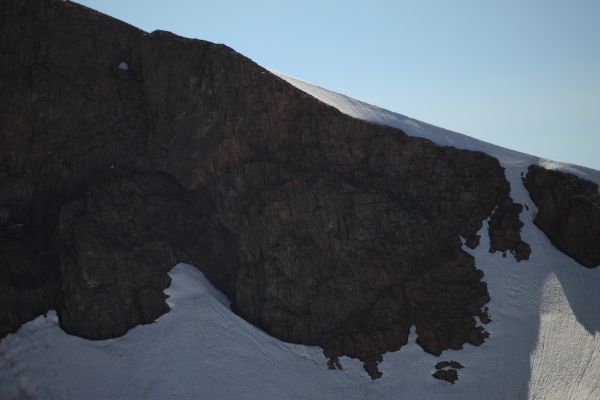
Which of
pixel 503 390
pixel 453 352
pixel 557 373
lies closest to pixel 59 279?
pixel 453 352

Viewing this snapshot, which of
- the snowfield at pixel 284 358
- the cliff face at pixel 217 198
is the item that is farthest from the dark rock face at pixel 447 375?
the cliff face at pixel 217 198

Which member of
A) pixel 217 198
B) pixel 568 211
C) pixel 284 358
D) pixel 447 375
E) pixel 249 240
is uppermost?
pixel 568 211

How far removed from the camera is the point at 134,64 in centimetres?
4047

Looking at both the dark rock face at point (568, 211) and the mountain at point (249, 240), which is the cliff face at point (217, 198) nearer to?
the mountain at point (249, 240)

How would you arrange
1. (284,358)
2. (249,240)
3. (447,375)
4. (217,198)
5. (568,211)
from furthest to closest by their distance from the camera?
(568,211)
(217,198)
(249,240)
(284,358)
(447,375)

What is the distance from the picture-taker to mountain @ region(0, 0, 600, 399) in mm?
34375

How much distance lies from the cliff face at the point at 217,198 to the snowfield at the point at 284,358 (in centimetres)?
96

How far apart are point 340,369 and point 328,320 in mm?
3256

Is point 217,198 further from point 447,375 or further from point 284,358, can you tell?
point 447,375

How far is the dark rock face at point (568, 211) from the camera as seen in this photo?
39781 millimetres

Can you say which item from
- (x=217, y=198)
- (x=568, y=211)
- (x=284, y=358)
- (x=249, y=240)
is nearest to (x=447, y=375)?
(x=284, y=358)

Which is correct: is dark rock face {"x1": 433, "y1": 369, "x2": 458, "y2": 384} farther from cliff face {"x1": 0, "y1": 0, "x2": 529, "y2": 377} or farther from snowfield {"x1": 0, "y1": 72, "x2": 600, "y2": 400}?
cliff face {"x1": 0, "y1": 0, "x2": 529, "y2": 377}

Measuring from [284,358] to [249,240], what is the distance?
26.2 ft

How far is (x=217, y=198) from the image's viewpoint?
4003cm
